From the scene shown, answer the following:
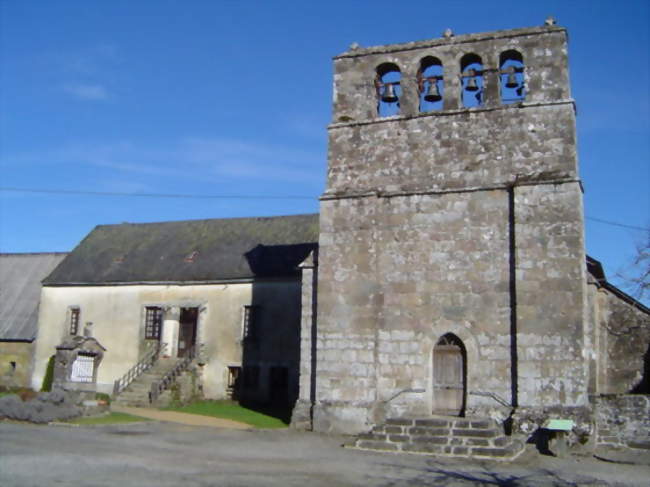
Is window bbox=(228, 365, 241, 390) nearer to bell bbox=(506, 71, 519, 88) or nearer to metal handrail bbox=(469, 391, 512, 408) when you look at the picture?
metal handrail bbox=(469, 391, 512, 408)

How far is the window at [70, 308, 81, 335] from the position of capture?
103ft

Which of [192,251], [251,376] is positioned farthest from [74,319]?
[251,376]

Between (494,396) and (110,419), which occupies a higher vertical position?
(494,396)

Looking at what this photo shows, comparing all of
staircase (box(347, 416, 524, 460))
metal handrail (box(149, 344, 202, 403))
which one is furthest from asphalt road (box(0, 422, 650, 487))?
metal handrail (box(149, 344, 202, 403))

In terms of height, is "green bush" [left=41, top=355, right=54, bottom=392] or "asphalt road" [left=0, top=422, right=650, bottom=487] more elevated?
"green bush" [left=41, top=355, right=54, bottom=392]

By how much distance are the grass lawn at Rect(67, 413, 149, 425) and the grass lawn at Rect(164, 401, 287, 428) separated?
9.62 ft

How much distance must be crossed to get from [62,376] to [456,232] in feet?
45.3

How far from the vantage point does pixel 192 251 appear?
31516 mm

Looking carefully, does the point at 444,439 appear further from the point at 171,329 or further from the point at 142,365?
the point at 142,365

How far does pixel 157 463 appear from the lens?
42.9 feet

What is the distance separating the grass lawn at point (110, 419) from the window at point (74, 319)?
10.5m

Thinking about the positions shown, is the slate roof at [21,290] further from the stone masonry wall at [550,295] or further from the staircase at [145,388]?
the stone masonry wall at [550,295]

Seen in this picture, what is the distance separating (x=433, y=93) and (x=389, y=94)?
125 cm

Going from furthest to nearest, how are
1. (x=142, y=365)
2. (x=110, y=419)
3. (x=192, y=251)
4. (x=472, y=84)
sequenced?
1. (x=192, y=251)
2. (x=142, y=365)
3. (x=110, y=419)
4. (x=472, y=84)
